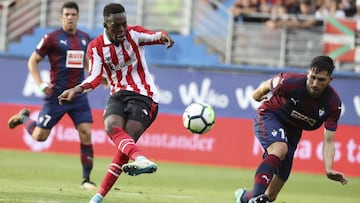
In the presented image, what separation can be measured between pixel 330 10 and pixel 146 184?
918cm

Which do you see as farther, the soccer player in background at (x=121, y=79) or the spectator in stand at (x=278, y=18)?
the spectator in stand at (x=278, y=18)

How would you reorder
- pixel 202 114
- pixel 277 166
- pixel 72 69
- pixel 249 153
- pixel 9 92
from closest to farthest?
1. pixel 277 166
2. pixel 202 114
3. pixel 72 69
4. pixel 249 153
5. pixel 9 92

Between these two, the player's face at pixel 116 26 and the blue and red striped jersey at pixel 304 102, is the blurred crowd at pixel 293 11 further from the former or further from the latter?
the player's face at pixel 116 26

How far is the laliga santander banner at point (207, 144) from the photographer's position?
18766 millimetres

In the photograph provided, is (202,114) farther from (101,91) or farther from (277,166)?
(101,91)

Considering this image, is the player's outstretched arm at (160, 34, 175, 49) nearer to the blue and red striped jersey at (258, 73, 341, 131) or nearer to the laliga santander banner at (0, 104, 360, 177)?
the blue and red striped jersey at (258, 73, 341, 131)

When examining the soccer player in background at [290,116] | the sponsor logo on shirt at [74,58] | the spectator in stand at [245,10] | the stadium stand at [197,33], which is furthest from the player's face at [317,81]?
the spectator in stand at [245,10]

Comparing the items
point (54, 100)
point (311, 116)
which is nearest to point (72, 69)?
point (54, 100)

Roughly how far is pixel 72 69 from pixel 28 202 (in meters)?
3.93

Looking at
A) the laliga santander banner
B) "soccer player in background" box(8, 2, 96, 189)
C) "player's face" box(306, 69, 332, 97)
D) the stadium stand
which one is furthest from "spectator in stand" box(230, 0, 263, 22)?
"player's face" box(306, 69, 332, 97)

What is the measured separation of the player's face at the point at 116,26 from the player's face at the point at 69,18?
129 inches

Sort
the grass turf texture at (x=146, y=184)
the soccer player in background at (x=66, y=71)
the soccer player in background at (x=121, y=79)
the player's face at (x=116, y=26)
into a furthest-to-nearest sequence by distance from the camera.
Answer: the soccer player in background at (x=66, y=71) → the grass turf texture at (x=146, y=184) → the player's face at (x=116, y=26) → the soccer player in background at (x=121, y=79)

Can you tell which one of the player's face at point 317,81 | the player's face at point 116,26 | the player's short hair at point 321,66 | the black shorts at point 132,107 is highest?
the player's face at point 116,26

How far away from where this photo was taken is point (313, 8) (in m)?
22.1
